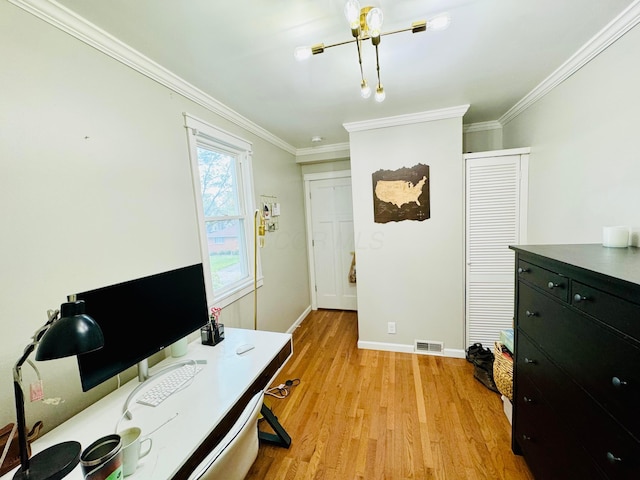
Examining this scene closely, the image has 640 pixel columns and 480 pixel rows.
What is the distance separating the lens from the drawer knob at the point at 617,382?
2.49ft

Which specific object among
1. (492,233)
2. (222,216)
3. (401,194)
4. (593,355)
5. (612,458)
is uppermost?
(401,194)

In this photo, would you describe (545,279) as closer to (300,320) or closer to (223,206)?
(223,206)

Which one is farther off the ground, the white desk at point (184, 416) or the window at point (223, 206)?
the window at point (223, 206)

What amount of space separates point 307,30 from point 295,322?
10.1 feet

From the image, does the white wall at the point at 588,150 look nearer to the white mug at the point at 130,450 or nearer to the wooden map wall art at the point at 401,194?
the wooden map wall art at the point at 401,194

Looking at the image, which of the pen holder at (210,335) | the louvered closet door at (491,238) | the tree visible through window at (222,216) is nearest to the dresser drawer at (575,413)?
the louvered closet door at (491,238)

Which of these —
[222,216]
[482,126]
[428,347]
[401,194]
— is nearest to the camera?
[222,216]

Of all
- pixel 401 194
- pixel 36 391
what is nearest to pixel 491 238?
pixel 401 194

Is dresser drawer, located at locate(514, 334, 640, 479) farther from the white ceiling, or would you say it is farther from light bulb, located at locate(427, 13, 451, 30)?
the white ceiling

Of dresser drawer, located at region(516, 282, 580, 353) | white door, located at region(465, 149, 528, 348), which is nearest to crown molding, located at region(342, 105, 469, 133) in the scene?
white door, located at region(465, 149, 528, 348)

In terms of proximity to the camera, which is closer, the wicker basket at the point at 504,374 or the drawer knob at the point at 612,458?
the drawer knob at the point at 612,458

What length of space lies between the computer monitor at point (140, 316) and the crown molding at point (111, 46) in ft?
3.80

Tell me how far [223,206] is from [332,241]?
1.92 meters

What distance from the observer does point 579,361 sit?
3.11ft
